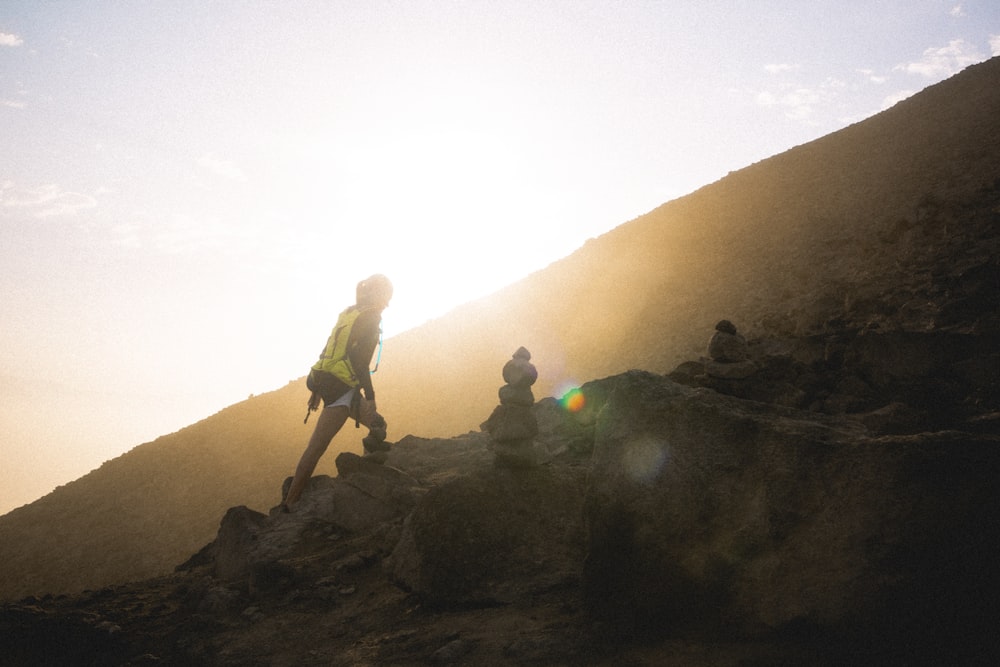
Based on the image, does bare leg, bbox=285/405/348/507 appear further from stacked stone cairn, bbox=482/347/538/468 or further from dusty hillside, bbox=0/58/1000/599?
dusty hillside, bbox=0/58/1000/599

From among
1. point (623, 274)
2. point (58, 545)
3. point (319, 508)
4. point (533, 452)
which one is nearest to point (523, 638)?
point (533, 452)

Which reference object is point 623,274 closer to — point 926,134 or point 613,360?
point 613,360

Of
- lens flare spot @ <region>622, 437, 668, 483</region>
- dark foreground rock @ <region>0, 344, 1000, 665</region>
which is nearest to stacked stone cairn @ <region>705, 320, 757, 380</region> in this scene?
dark foreground rock @ <region>0, 344, 1000, 665</region>

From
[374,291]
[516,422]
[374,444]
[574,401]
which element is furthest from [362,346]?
[574,401]

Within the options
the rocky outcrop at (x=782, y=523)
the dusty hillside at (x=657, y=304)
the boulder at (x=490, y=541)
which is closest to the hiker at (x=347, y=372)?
Result: the boulder at (x=490, y=541)

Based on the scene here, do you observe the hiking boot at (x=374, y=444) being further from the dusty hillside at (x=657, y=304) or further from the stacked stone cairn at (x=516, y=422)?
the dusty hillside at (x=657, y=304)

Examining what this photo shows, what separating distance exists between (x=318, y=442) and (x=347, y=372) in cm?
75

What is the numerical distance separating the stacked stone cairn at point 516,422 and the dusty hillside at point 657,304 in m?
6.72

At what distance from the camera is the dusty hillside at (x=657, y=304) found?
1502 centimetres

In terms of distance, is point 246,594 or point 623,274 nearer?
point 246,594

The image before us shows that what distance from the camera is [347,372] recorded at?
5738 mm

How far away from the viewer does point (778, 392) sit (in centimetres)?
560

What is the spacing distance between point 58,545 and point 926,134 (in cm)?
3374

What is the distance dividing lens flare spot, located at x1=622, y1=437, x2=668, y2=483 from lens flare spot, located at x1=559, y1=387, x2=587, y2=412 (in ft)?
13.1
